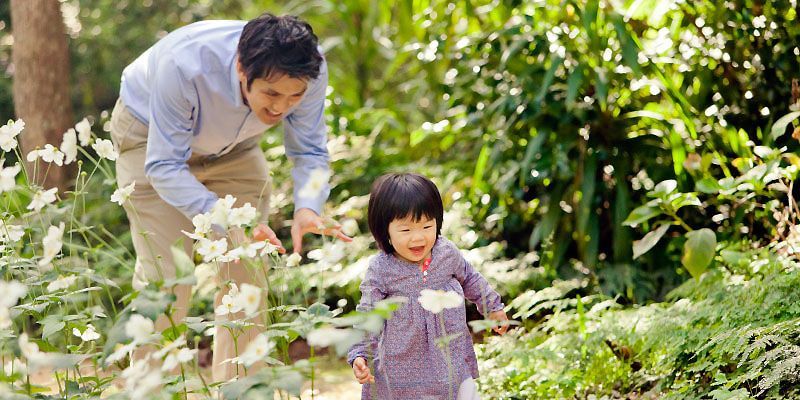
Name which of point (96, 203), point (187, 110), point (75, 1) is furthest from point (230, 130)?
point (75, 1)

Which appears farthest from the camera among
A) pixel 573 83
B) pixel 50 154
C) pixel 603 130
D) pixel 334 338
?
pixel 603 130

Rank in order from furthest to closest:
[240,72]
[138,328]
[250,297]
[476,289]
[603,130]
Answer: [603,130], [240,72], [476,289], [250,297], [138,328]

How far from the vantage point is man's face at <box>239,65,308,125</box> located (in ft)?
8.04

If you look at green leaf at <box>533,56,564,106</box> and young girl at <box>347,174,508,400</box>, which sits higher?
green leaf at <box>533,56,564,106</box>

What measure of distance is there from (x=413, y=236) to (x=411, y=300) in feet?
0.53

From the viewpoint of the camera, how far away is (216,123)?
2762 mm

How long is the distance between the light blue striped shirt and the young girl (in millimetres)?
437

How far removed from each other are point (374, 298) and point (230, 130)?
0.78 metres

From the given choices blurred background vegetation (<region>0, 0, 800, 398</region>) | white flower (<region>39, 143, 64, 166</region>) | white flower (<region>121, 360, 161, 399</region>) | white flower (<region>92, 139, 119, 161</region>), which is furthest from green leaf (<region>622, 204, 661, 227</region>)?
white flower (<region>121, 360, 161, 399</region>)

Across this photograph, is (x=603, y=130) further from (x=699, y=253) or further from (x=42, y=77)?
(x=42, y=77)

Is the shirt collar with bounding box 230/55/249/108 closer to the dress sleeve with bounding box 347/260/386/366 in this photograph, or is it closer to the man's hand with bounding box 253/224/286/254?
the man's hand with bounding box 253/224/286/254

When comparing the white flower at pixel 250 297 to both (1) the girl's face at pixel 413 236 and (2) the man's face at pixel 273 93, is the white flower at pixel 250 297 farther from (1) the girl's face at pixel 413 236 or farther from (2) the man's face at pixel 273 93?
(2) the man's face at pixel 273 93

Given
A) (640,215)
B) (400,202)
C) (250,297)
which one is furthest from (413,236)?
(640,215)

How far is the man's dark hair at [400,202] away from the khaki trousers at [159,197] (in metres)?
0.66
